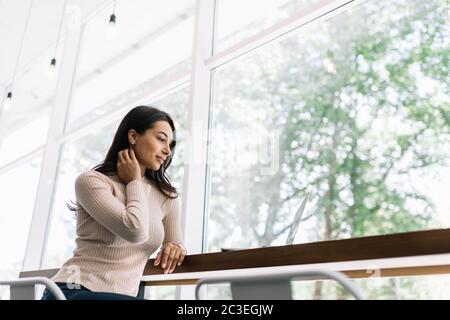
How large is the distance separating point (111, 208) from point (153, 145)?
343mm

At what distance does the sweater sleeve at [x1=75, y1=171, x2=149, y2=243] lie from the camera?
1.39 m

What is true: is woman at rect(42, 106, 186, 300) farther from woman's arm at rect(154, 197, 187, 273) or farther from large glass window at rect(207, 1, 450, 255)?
large glass window at rect(207, 1, 450, 255)

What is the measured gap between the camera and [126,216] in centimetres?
140

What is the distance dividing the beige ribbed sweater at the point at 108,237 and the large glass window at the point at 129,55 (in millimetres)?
1582

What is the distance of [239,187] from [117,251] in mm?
1052

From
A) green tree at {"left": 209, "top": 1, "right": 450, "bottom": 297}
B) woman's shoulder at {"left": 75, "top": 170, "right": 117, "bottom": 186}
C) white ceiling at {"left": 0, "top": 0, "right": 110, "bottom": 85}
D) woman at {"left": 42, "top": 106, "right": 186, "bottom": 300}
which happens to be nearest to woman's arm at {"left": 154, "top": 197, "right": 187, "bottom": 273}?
woman at {"left": 42, "top": 106, "right": 186, "bottom": 300}

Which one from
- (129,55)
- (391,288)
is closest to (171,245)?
(391,288)

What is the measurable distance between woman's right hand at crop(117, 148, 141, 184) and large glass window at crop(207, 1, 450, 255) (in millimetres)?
829

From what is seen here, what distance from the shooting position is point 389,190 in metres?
1.82

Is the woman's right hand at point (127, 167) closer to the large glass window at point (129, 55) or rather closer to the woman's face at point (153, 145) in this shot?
the woman's face at point (153, 145)

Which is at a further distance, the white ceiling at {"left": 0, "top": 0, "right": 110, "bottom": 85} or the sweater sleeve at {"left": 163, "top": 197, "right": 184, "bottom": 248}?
the white ceiling at {"left": 0, "top": 0, "right": 110, "bottom": 85}

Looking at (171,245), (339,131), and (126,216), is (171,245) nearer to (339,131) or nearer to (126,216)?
(126,216)

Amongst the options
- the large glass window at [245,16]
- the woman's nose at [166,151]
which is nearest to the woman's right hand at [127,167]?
the woman's nose at [166,151]
